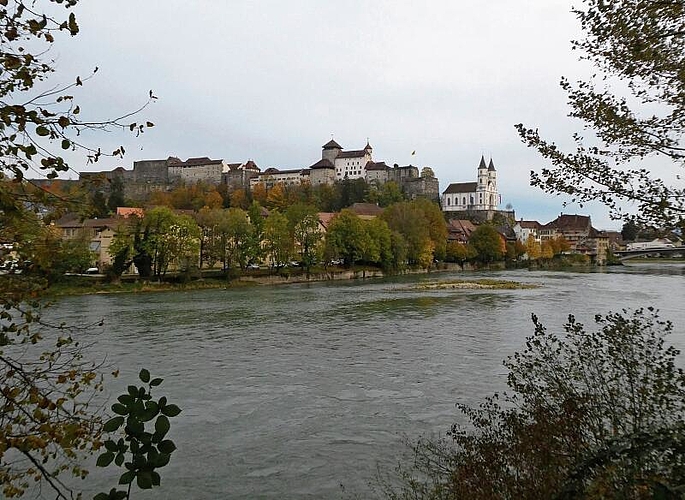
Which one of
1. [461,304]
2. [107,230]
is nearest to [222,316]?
[461,304]

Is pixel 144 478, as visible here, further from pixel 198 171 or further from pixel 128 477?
pixel 198 171

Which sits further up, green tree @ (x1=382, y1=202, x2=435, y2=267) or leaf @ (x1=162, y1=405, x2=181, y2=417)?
green tree @ (x1=382, y1=202, x2=435, y2=267)

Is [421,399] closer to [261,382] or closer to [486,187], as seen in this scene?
[261,382]

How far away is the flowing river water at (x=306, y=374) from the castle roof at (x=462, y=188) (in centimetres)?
10110

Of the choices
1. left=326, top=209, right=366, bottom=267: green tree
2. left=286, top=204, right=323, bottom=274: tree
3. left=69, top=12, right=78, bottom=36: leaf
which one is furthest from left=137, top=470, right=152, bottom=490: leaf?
left=326, top=209, right=366, bottom=267: green tree

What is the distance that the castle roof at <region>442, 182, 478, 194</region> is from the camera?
12850 cm

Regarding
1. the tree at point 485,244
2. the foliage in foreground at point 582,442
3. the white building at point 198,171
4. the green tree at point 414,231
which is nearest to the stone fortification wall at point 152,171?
the white building at point 198,171

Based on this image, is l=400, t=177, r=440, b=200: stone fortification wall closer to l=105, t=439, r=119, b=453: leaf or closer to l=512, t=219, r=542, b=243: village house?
l=512, t=219, r=542, b=243: village house

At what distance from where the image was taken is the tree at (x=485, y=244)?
2889 inches

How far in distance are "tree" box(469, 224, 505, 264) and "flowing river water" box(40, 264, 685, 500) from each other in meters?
43.8

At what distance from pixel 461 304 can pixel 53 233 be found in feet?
87.0

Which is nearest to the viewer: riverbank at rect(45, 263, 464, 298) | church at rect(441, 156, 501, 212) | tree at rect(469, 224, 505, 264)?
riverbank at rect(45, 263, 464, 298)

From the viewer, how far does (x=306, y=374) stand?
13297 millimetres

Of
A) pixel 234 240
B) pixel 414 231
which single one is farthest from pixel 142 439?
pixel 414 231
